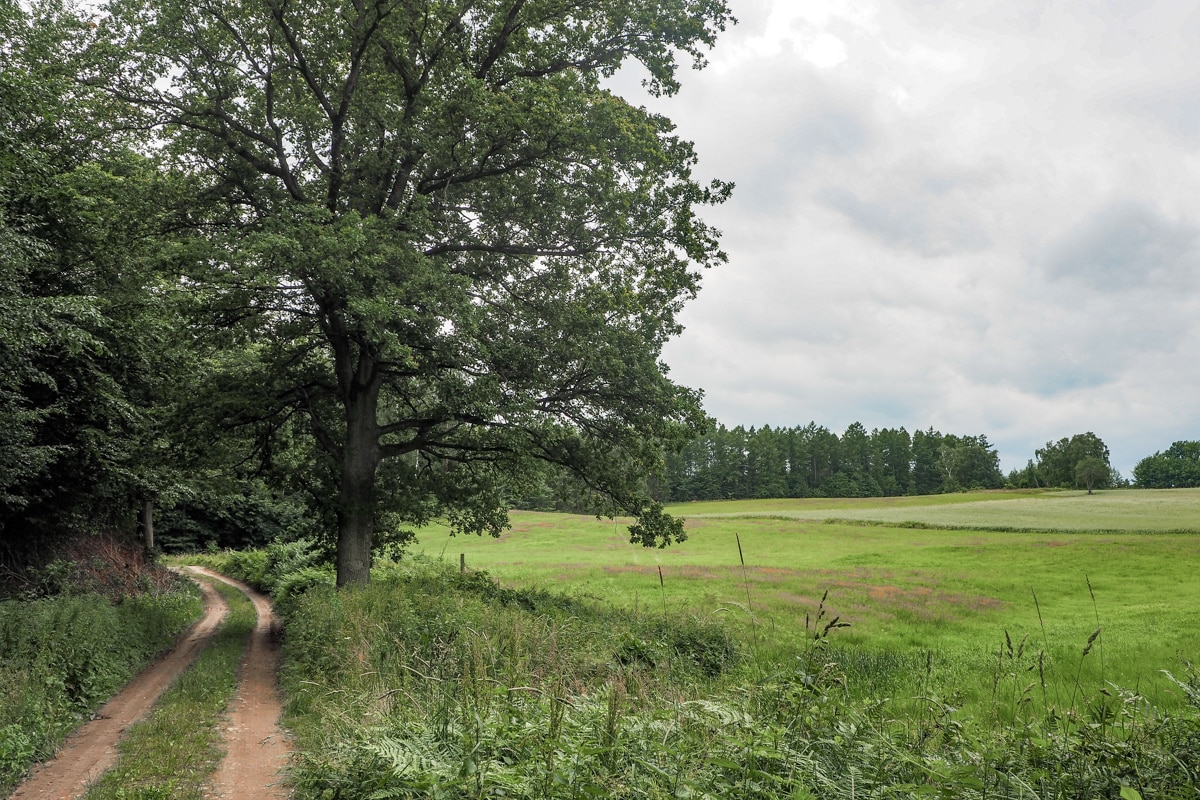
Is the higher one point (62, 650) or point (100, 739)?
point (62, 650)

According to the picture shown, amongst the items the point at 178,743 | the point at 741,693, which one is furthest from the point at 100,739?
the point at 741,693

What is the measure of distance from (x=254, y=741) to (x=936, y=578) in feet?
103

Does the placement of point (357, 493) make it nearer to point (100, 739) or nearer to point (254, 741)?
point (100, 739)

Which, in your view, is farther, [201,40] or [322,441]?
[322,441]

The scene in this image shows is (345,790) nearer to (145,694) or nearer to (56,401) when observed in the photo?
(145,694)

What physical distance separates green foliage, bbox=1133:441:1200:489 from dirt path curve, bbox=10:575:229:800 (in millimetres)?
186741

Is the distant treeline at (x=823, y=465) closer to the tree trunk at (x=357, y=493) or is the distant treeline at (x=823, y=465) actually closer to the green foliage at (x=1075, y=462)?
the green foliage at (x=1075, y=462)

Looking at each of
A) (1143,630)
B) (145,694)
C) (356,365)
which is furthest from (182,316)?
(1143,630)

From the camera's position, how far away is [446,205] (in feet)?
60.7

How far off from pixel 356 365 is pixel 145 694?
31.6 feet

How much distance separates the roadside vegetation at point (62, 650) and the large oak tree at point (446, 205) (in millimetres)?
5091

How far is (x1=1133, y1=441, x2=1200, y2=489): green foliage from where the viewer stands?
150500 millimetres

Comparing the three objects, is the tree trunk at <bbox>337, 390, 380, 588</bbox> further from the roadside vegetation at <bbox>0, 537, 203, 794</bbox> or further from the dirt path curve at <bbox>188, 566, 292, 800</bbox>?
the roadside vegetation at <bbox>0, 537, 203, 794</bbox>

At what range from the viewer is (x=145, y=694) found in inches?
503
